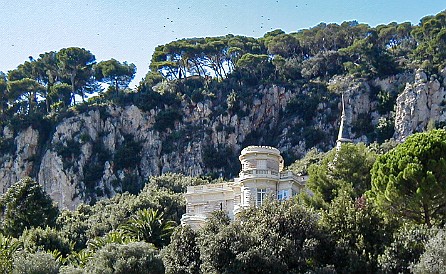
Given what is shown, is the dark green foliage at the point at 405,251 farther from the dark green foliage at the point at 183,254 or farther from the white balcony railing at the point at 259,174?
the white balcony railing at the point at 259,174

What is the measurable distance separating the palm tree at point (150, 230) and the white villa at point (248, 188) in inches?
106

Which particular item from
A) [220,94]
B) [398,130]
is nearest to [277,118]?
[220,94]

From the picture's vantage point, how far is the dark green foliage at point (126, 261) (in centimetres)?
4459

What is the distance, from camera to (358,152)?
5528 cm

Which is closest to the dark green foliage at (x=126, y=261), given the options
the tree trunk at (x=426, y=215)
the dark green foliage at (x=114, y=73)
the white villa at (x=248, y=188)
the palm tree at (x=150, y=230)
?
the palm tree at (x=150, y=230)

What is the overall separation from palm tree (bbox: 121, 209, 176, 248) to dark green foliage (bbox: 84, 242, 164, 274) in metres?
8.33

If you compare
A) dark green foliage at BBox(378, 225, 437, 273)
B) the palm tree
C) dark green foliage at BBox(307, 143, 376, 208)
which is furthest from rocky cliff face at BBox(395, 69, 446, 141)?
dark green foliage at BBox(378, 225, 437, 273)

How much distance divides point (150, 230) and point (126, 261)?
10182 mm

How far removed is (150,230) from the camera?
5506cm

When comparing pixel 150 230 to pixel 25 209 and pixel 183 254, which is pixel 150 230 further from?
pixel 25 209

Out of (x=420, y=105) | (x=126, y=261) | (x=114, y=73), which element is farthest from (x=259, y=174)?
(x=114, y=73)

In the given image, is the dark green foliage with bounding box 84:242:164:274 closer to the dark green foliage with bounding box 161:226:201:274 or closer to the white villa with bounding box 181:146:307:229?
the dark green foliage with bounding box 161:226:201:274

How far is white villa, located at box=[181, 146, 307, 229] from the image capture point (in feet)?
195

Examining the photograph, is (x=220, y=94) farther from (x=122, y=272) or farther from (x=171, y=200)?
(x=122, y=272)
